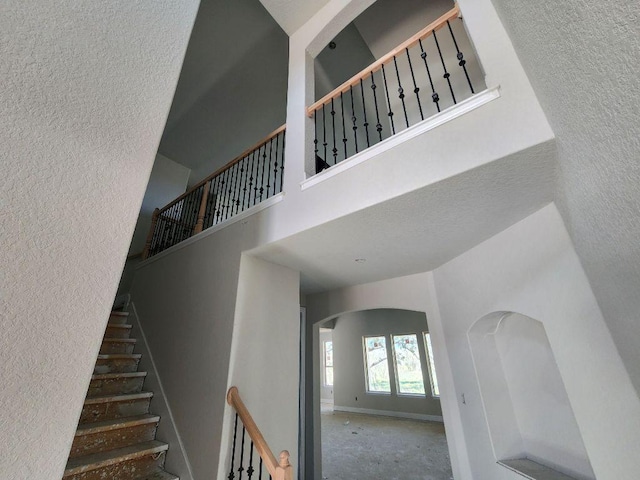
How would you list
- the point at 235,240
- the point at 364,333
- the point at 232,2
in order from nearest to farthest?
1. the point at 235,240
2. the point at 232,2
3. the point at 364,333

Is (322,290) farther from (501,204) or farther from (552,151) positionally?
(552,151)

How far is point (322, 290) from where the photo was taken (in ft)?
13.2

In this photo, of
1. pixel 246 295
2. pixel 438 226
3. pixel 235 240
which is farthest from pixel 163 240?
pixel 438 226

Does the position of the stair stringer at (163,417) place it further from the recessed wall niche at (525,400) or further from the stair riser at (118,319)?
the recessed wall niche at (525,400)

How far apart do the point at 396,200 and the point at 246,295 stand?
1.53m

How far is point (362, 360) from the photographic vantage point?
8.32 m

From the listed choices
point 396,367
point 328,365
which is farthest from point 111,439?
point 328,365

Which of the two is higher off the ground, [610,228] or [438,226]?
[438,226]

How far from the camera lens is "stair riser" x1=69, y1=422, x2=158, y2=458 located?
6.55 feet

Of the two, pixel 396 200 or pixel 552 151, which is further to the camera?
pixel 396 200

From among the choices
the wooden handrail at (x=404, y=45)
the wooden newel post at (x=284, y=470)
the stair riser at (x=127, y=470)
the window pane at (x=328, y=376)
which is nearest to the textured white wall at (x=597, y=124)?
the wooden handrail at (x=404, y=45)

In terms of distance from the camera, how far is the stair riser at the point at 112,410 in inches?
87.7

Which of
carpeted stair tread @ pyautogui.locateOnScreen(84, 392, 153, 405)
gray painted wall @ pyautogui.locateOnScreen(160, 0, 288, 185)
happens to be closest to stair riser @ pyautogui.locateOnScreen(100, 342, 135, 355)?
carpeted stair tread @ pyautogui.locateOnScreen(84, 392, 153, 405)

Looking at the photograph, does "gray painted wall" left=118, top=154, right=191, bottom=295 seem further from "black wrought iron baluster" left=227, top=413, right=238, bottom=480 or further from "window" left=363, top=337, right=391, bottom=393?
"window" left=363, top=337, right=391, bottom=393
